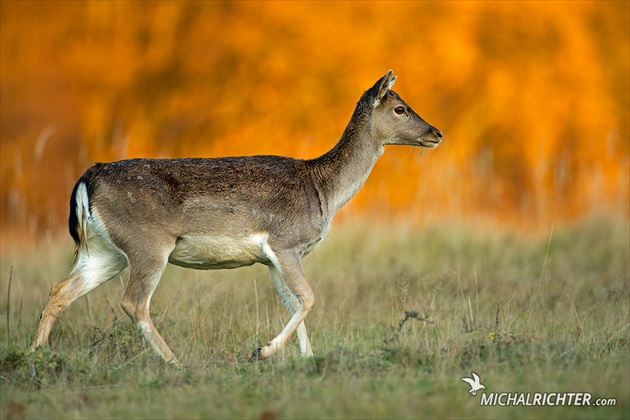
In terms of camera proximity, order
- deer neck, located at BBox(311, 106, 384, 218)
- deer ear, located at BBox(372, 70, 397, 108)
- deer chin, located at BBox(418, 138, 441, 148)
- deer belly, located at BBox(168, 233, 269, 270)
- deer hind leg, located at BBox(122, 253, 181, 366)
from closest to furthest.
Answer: deer hind leg, located at BBox(122, 253, 181, 366) → deer belly, located at BBox(168, 233, 269, 270) → deer neck, located at BBox(311, 106, 384, 218) → deer ear, located at BBox(372, 70, 397, 108) → deer chin, located at BBox(418, 138, 441, 148)

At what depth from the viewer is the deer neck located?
31.0 feet

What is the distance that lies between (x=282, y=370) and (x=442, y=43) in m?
20.4

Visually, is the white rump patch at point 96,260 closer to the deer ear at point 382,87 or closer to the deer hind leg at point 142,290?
the deer hind leg at point 142,290

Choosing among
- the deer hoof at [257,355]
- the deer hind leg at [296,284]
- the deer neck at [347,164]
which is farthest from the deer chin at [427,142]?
the deer hoof at [257,355]

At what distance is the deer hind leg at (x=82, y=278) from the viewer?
28.8 ft

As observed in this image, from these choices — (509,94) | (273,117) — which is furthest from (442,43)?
(273,117)

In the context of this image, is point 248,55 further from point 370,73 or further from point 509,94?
point 509,94

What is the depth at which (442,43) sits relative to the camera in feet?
88.0

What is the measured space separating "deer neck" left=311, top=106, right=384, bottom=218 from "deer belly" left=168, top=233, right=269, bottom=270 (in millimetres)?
780

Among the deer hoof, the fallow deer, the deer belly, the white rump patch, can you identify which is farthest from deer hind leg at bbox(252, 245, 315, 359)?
the white rump patch

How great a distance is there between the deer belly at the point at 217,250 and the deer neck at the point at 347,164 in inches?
30.7

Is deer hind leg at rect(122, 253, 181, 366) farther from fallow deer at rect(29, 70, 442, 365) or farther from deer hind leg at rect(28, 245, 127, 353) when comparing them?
deer hind leg at rect(28, 245, 127, 353)

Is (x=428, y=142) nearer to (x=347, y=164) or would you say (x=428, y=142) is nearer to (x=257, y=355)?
(x=347, y=164)

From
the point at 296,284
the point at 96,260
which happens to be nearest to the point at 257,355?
the point at 296,284
